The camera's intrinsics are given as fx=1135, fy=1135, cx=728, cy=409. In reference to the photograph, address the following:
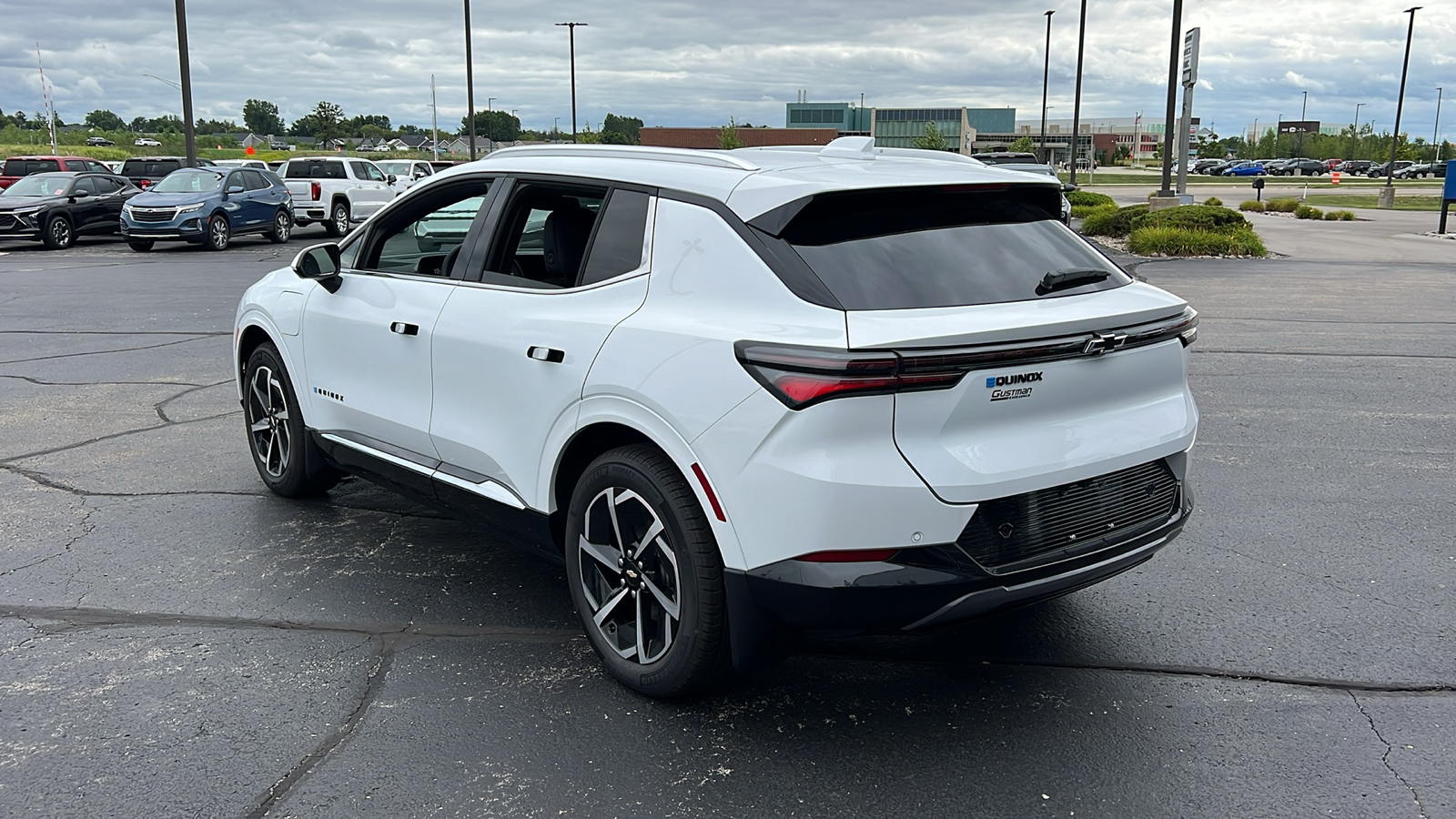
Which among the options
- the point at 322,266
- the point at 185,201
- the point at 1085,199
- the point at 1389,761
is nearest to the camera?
the point at 1389,761

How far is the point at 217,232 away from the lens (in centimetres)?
2495

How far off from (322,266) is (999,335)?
10.8ft

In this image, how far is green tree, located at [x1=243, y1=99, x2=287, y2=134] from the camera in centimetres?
15250

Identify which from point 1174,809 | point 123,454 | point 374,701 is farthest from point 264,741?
point 123,454

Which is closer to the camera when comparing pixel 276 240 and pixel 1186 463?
pixel 1186 463

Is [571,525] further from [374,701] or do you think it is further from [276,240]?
[276,240]

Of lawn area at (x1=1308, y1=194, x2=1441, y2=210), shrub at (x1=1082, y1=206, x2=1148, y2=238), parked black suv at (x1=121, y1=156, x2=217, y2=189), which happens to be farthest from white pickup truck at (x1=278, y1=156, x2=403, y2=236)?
lawn area at (x1=1308, y1=194, x2=1441, y2=210)

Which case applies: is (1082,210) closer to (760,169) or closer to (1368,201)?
(1368,201)

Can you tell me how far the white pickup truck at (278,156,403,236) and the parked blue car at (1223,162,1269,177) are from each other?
88.9 metres

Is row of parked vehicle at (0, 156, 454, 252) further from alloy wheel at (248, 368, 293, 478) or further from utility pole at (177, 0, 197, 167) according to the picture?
alloy wheel at (248, 368, 293, 478)

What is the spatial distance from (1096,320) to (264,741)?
9.45ft

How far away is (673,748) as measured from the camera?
11.5ft

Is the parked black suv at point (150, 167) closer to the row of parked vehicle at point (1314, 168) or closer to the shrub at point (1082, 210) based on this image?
the shrub at point (1082, 210)

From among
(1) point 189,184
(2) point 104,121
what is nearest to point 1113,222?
(1) point 189,184
